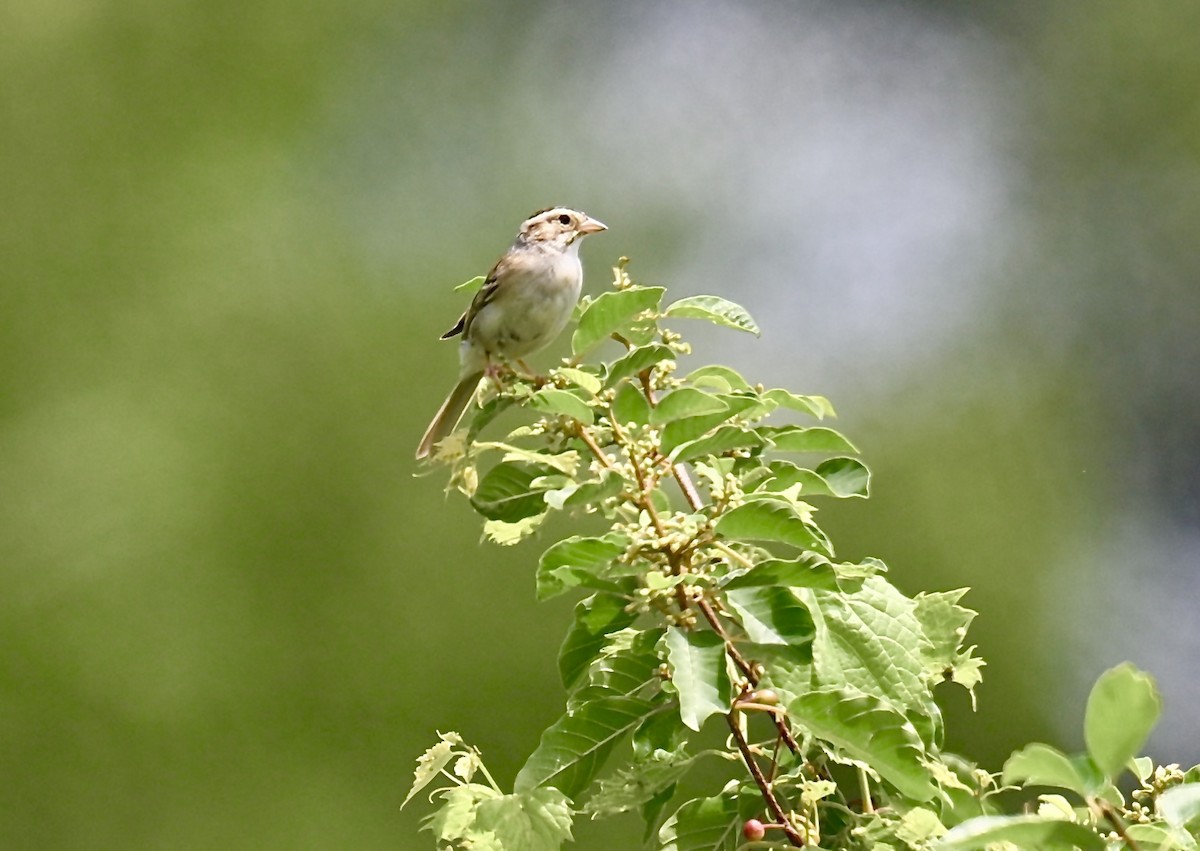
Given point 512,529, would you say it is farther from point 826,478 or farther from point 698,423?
point 826,478

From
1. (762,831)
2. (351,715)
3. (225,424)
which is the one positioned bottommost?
(762,831)

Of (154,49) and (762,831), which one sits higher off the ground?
(154,49)

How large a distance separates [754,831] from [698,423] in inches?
16.7

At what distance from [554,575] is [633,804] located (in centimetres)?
27

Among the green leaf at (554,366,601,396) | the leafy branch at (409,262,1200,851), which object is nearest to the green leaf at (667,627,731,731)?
the leafy branch at (409,262,1200,851)

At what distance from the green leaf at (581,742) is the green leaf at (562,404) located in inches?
12.0

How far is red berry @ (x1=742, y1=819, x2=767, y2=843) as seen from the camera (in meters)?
1.33

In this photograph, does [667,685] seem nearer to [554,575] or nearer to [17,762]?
[554,575]

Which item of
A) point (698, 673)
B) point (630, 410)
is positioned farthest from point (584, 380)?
point (698, 673)

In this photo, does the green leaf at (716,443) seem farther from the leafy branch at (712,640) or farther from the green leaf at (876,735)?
the green leaf at (876,735)

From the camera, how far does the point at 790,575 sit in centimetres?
129

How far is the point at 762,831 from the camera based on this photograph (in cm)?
133

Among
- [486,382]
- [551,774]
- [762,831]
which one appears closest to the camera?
[762,831]

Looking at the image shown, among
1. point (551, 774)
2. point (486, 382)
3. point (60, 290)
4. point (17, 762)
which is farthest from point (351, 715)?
point (551, 774)
